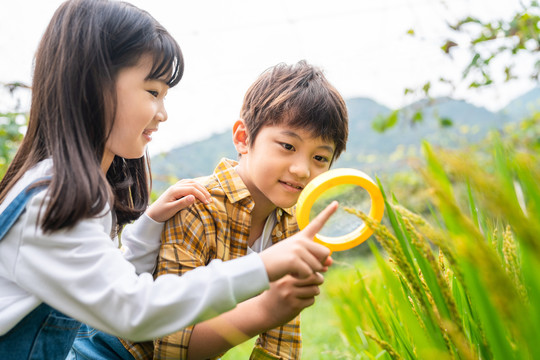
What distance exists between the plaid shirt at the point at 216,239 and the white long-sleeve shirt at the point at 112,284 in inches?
15.4

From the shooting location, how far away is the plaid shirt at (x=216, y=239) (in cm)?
141

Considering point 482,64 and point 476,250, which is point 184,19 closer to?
point 482,64

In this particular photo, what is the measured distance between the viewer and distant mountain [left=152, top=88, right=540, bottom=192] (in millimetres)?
4930

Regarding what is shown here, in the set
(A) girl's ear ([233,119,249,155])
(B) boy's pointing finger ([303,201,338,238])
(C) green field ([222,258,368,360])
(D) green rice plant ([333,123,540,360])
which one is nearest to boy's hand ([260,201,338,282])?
(B) boy's pointing finger ([303,201,338,238])

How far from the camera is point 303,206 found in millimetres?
1190

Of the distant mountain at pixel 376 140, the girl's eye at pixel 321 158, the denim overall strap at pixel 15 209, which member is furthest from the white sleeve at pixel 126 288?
the distant mountain at pixel 376 140

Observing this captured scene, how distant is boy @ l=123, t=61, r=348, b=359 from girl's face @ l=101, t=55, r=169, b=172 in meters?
0.29

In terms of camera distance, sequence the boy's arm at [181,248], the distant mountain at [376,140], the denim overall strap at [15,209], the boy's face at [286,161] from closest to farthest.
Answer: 1. the denim overall strap at [15,209]
2. the boy's arm at [181,248]
3. the boy's face at [286,161]
4. the distant mountain at [376,140]

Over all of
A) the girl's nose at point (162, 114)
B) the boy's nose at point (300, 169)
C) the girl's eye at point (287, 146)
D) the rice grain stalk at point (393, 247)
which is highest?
the rice grain stalk at point (393, 247)

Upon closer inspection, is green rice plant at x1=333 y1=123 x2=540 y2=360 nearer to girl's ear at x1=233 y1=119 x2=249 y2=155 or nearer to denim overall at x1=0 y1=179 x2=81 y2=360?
→ denim overall at x1=0 y1=179 x2=81 y2=360

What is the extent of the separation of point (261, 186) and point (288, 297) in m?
0.63

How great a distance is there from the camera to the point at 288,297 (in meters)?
0.99

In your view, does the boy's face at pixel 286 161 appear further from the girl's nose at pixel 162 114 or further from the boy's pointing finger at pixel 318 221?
the boy's pointing finger at pixel 318 221

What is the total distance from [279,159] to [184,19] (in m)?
3.25
